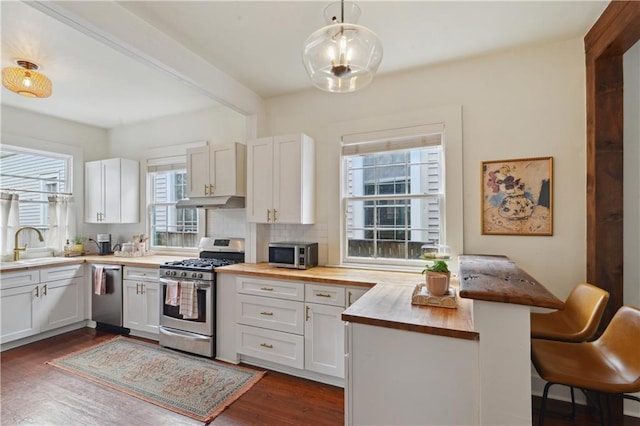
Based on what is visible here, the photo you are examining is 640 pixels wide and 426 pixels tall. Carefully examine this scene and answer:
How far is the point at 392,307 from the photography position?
1.79 metres

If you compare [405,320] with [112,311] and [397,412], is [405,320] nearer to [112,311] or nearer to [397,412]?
[397,412]

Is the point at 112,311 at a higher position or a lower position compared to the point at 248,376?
higher

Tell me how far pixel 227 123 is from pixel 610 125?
3835mm

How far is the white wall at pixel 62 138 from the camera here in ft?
12.8

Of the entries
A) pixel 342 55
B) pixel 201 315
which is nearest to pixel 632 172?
pixel 342 55

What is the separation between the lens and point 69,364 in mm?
2977

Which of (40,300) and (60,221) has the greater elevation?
(60,221)

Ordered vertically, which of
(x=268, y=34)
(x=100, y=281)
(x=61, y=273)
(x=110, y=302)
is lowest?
(x=110, y=302)

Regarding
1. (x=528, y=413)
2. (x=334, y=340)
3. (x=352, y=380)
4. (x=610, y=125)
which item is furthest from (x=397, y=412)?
(x=610, y=125)

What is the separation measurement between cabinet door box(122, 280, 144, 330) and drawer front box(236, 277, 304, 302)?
153 cm

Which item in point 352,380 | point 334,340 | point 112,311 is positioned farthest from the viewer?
point 112,311

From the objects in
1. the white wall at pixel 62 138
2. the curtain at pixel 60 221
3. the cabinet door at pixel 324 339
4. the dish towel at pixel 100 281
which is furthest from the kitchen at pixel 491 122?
the dish towel at pixel 100 281

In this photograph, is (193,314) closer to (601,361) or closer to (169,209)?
(169,209)

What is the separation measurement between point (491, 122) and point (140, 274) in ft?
13.5
